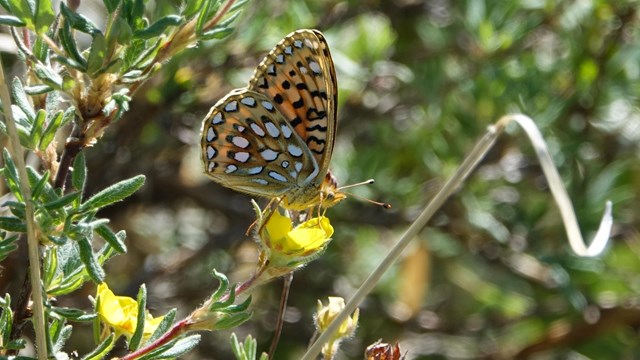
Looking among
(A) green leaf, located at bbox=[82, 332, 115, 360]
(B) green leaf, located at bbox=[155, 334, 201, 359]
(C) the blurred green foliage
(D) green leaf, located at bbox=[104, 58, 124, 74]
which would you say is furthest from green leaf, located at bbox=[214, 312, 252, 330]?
(C) the blurred green foliage

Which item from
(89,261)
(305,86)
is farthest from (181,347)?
(305,86)

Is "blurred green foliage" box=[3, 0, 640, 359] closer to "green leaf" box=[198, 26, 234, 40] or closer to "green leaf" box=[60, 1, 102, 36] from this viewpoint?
"green leaf" box=[198, 26, 234, 40]

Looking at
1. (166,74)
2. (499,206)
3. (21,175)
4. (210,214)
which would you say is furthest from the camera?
(210,214)

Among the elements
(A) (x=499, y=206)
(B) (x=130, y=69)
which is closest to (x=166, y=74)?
(A) (x=499, y=206)

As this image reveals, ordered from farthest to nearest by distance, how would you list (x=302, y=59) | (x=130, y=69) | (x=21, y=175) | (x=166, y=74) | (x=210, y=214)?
(x=210, y=214) → (x=166, y=74) → (x=302, y=59) → (x=130, y=69) → (x=21, y=175)

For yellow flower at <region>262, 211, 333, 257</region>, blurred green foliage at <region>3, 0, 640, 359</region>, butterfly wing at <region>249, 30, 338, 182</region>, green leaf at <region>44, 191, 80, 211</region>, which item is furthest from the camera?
blurred green foliage at <region>3, 0, 640, 359</region>

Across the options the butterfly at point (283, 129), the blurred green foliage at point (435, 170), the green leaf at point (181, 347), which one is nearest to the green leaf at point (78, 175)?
the green leaf at point (181, 347)

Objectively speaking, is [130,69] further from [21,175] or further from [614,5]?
[614,5]

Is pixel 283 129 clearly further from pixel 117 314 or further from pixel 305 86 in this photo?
pixel 117 314
